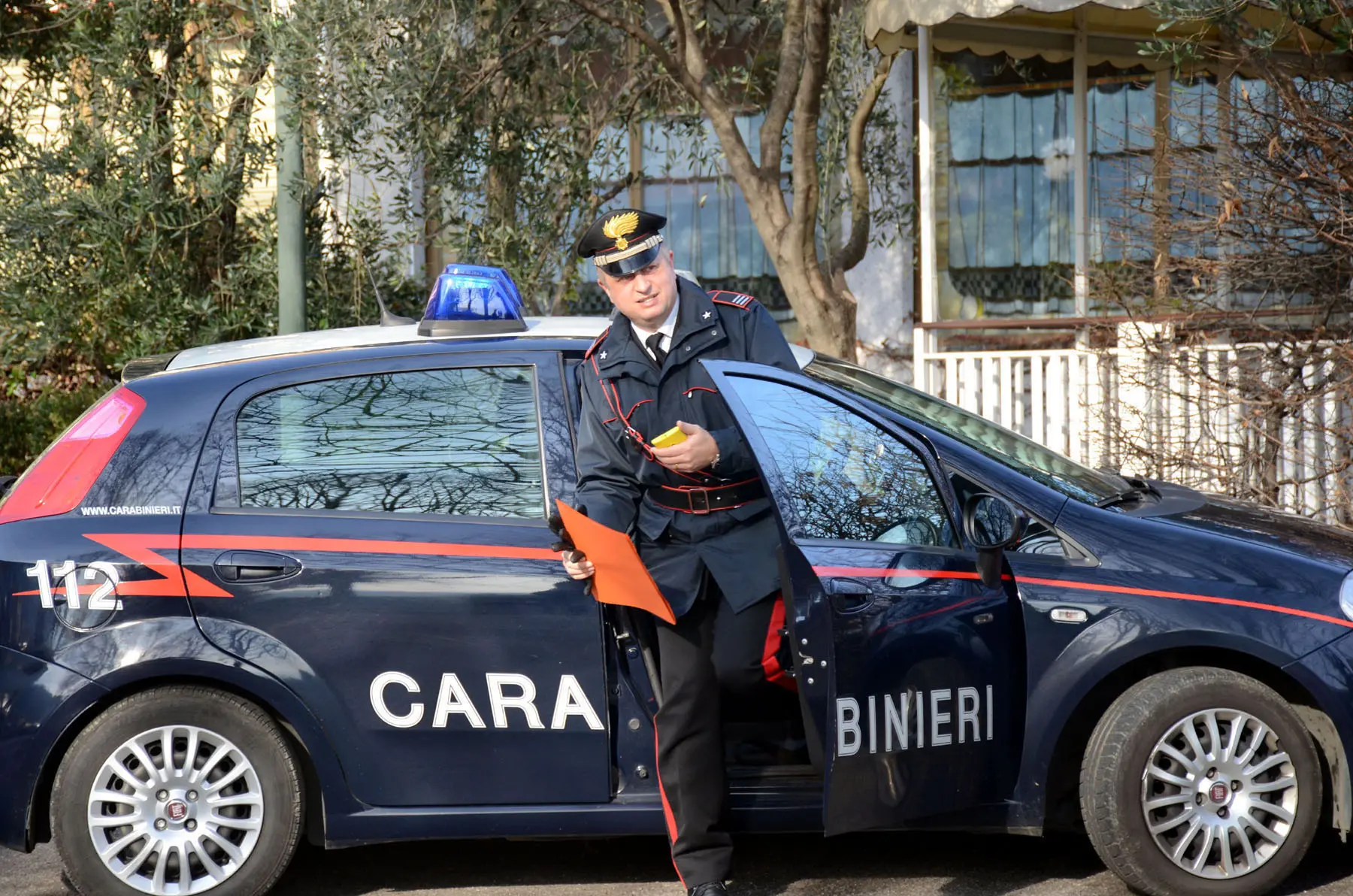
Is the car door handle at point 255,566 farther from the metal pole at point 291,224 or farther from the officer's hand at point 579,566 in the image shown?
the metal pole at point 291,224

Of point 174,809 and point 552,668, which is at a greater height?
point 552,668

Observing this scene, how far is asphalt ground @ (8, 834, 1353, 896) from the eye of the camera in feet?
13.9

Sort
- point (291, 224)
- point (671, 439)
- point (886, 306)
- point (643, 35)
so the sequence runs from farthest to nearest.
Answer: point (886, 306) < point (643, 35) < point (291, 224) < point (671, 439)

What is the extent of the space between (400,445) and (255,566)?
504 mm

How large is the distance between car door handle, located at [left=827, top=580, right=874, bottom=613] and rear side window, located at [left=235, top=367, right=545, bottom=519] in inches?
32.2

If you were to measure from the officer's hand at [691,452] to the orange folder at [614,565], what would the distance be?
0.23 m

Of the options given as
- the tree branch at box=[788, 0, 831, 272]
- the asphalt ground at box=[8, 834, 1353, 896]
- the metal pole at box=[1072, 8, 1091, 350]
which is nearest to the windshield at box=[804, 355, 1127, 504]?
the asphalt ground at box=[8, 834, 1353, 896]

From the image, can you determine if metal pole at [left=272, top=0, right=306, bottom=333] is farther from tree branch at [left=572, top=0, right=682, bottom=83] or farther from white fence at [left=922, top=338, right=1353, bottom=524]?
white fence at [left=922, top=338, right=1353, bottom=524]

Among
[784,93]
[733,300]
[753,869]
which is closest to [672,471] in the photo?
[733,300]

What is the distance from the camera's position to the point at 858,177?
8977 millimetres

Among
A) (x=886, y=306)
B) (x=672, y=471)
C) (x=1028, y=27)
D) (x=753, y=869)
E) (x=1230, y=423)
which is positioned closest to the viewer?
(x=672, y=471)

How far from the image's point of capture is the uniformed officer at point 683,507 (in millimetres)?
3803

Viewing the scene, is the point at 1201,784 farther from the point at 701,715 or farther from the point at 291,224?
the point at 291,224

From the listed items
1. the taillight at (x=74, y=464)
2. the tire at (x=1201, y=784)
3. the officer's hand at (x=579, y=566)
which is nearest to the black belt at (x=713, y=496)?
the officer's hand at (x=579, y=566)
